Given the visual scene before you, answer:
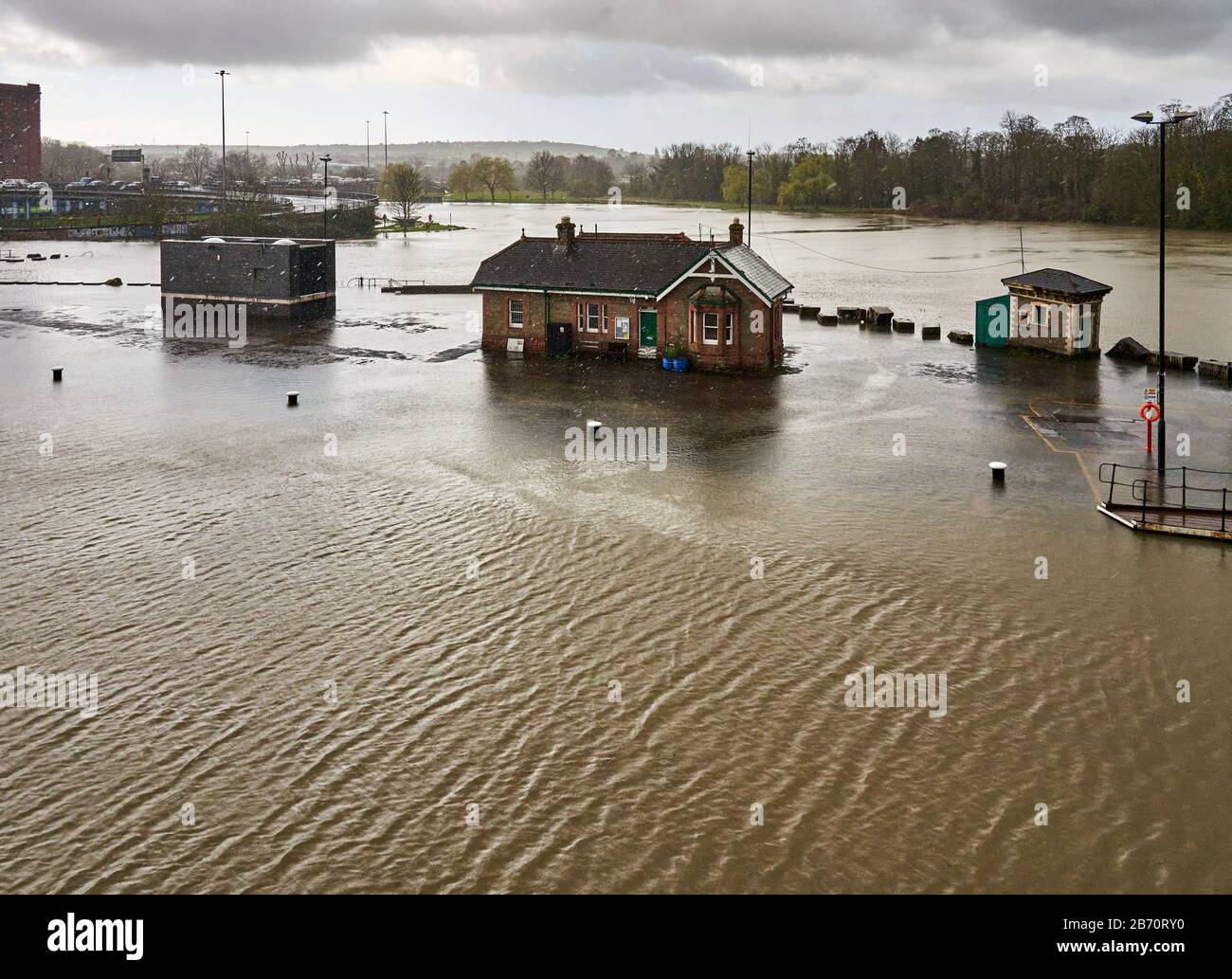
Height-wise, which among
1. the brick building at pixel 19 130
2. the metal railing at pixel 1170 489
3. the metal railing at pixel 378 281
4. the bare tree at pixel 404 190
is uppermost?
the brick building at pixel 19 130

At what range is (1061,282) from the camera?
51.7 metres

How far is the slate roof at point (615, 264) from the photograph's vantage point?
48750 mm

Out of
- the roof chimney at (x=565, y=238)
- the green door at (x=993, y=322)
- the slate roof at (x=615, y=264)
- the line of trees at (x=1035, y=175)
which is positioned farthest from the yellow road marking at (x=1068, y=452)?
the line of trees at (x=1035, y=175)

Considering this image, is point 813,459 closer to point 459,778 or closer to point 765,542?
point 765,542

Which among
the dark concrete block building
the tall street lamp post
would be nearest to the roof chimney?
the dark concrete block building

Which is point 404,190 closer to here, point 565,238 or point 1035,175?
point 1035,175

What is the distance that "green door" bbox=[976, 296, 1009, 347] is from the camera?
180 feet

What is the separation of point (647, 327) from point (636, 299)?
133cm

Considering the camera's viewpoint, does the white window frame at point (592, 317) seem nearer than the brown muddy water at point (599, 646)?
No

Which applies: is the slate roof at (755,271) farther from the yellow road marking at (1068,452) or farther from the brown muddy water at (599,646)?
the yellow road marking at (1068,452)

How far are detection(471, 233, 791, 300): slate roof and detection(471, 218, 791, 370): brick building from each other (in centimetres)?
4

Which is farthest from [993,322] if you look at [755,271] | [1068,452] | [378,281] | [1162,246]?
[378,281]

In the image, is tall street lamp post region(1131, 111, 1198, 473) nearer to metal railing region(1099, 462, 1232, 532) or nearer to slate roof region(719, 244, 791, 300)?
metal railing region(1099, 462, 1232, 532)

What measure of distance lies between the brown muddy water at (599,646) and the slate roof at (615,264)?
7840 mm
